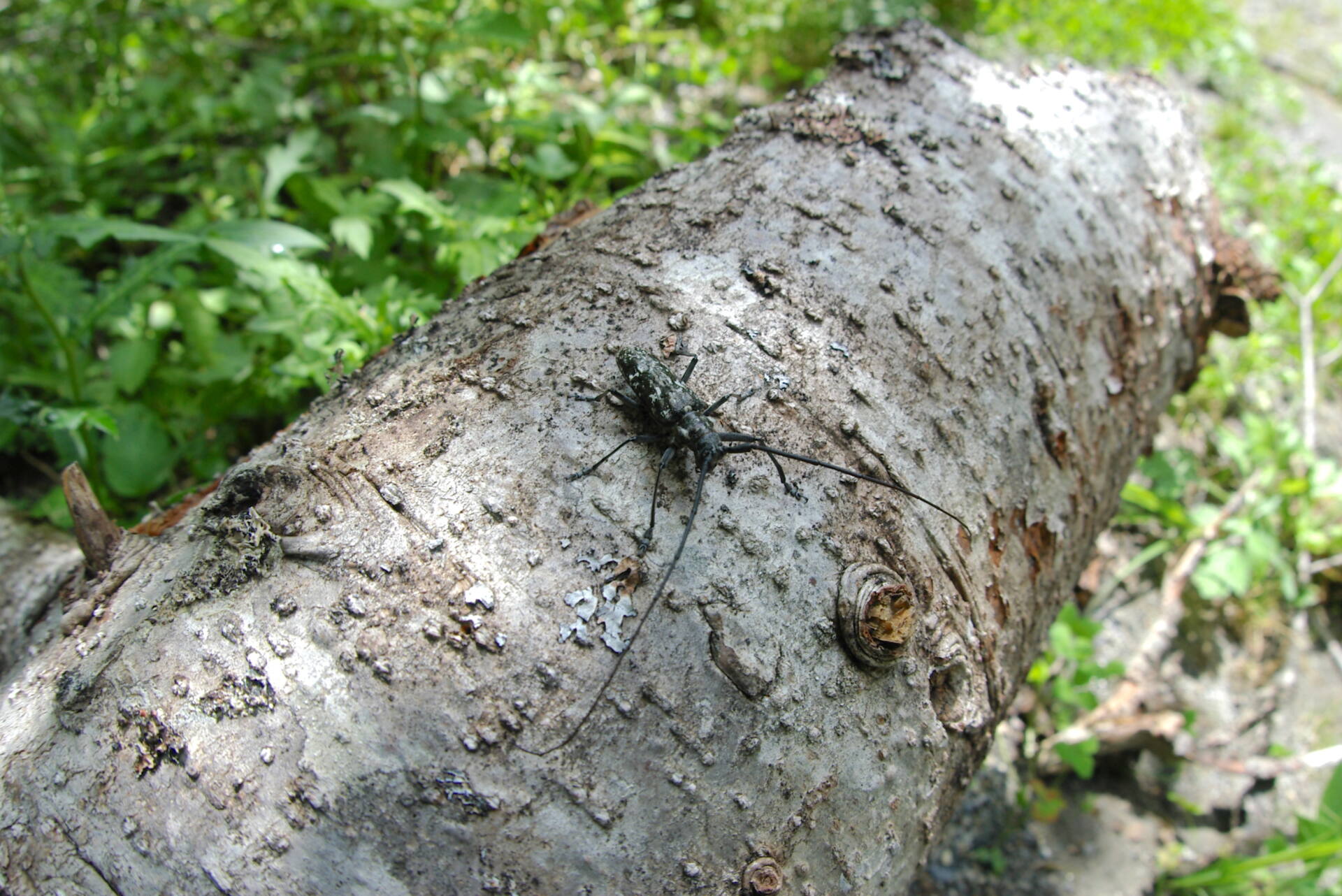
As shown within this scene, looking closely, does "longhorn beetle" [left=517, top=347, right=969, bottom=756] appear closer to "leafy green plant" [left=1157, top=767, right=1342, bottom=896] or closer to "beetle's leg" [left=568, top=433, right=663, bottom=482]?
"beetle's leg" [left=568, top=433, right=663, bottom=482]

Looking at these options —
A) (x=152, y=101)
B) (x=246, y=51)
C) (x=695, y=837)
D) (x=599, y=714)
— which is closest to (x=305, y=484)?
(x=599, y=714)

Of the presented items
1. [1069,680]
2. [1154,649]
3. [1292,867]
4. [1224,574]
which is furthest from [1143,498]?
[1292,867]

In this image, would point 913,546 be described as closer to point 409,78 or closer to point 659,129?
point 659,129

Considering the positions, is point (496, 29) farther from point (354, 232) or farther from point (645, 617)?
point (645, 617)

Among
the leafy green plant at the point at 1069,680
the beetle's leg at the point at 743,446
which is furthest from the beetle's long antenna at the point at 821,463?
the leafy green plant at the point at 1069,680

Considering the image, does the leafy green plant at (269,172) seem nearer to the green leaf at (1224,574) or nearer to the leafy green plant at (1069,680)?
the leafy green plant at (1069,680)

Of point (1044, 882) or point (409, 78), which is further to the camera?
point (409, 78)

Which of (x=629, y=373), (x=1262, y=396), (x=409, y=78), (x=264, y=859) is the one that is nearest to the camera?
(x=264, y=859)
